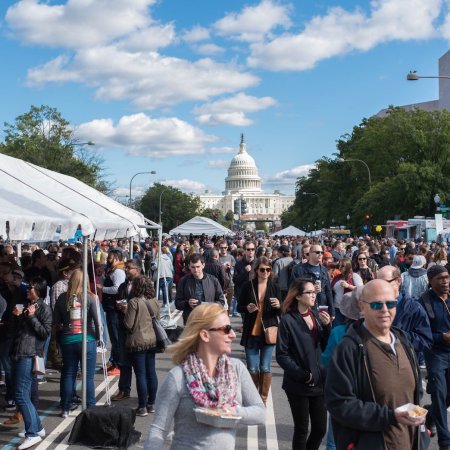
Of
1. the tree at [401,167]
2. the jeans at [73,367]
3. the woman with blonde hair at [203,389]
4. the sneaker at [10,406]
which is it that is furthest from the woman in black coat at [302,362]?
the tree at [401,167]

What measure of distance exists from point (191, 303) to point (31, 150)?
109ft

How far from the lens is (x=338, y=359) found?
339 centimetres

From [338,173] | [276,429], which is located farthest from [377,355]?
[338,173]

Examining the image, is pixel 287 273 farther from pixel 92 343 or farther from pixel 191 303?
pixel 92 343

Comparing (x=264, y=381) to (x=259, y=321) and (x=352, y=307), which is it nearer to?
(x=259, y=321)

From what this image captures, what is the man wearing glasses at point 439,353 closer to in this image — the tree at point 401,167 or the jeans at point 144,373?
the jeans at point 144,373

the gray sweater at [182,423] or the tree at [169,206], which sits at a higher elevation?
the tree at [169,206]

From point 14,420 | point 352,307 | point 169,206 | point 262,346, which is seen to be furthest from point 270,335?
point 169,206

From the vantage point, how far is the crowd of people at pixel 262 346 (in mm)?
3279

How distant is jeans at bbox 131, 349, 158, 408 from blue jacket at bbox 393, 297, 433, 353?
10.1 ft

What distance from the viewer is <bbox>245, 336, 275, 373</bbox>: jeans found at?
7266 millimetres

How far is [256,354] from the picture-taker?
7.34m

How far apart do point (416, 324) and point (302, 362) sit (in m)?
1.20

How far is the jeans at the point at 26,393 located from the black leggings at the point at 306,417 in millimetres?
2674
